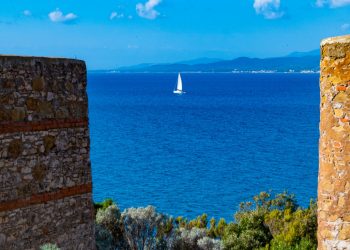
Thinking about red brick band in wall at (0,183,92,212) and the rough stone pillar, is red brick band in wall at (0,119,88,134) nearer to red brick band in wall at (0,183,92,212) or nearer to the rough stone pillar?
red brick band in wall at (0,183,92,212)

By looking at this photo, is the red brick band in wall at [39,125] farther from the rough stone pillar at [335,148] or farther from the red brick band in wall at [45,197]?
the rough stone pillar at [335,148]

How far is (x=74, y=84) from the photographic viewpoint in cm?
1010

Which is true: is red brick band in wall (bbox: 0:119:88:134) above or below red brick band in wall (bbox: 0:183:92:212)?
above

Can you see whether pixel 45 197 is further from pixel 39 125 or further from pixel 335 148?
pixel 335 148

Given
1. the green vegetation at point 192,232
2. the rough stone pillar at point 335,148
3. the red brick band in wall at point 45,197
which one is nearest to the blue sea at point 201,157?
the green vegetation at point 192,232

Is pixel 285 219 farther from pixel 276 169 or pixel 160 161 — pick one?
pixel 160 161

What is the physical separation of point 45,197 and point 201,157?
2045 inches

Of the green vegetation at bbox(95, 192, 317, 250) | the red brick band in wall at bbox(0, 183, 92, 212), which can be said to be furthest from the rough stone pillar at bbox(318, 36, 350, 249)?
the green vegetation at bbox(95, 192, 317, 250)

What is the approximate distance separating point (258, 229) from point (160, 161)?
34.3 m

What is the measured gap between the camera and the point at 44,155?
31.4ft

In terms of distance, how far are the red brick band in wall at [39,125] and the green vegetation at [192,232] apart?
8346mm

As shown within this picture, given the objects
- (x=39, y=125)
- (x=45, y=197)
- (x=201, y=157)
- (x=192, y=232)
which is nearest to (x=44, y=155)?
(x=39, y=125)

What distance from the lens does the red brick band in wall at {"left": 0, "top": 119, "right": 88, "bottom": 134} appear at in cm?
895

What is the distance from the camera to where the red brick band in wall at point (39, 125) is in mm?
8945
